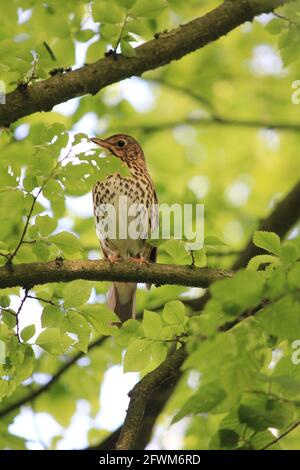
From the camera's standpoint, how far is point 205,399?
3.48 metres

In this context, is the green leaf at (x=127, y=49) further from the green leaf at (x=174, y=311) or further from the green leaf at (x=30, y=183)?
the green leaf at (x=174, y=311)

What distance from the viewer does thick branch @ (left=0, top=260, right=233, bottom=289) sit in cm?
504

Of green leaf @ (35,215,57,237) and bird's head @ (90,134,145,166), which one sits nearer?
green leaf @ (35,215,57,237)

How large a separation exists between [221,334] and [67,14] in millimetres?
3992

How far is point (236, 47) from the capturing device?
45.8 ft

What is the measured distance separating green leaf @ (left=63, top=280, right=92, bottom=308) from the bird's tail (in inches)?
123

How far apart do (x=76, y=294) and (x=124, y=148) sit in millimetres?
3998

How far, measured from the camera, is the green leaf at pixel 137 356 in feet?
16.4

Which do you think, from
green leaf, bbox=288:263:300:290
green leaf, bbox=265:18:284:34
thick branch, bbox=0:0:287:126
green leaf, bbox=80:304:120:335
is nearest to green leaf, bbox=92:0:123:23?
thick branch, bbox=0:0:287:126

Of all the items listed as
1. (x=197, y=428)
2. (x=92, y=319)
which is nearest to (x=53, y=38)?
(x=92, y=319)

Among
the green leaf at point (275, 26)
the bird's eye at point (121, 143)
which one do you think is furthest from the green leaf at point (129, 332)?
the bird's eye at point (121, 143)

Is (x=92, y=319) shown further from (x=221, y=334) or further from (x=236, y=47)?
(x=236, y=47)

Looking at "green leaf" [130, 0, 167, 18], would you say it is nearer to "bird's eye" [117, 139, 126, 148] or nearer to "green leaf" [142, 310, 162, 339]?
"green leaf" [142, 310, 162, 339]

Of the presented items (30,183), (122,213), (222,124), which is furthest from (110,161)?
(222,124)
